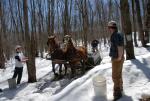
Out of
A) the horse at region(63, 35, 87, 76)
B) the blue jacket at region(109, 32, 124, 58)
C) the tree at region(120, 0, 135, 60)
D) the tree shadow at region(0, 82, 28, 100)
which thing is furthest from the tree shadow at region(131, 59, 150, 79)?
the tree shadow at region(0, 82, 28, 100)

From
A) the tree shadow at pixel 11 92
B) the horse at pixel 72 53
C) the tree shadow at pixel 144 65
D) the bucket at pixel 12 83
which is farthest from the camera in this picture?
the horse at pixel 72 53

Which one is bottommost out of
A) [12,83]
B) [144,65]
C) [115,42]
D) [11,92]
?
[11,92]

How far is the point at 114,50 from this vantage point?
7633 mm

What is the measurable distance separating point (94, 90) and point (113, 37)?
55.3 inches

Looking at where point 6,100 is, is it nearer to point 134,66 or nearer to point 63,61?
point 63,61

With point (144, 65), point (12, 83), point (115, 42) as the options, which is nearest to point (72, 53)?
point (12, 83)

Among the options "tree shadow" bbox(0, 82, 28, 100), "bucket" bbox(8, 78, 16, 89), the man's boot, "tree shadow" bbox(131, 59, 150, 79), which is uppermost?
"tree shadow" bbox(131, 59, 150, 79)

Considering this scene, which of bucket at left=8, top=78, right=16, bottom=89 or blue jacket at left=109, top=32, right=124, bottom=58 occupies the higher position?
blue jacket at left=109, top=32, right=124, bottom=58

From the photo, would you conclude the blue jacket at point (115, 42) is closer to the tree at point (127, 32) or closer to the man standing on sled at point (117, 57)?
the man standing on sled at point (117, 57)

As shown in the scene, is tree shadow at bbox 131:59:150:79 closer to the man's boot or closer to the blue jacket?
the man's boot

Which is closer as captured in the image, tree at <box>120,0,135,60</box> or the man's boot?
the man's boot

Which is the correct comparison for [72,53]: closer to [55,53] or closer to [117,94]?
[55,53]

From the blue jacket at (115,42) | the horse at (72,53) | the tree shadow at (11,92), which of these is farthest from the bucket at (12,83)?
the blue jacket at (115,42)

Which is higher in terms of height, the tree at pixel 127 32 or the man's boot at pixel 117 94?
the tree at pixel 127 32
